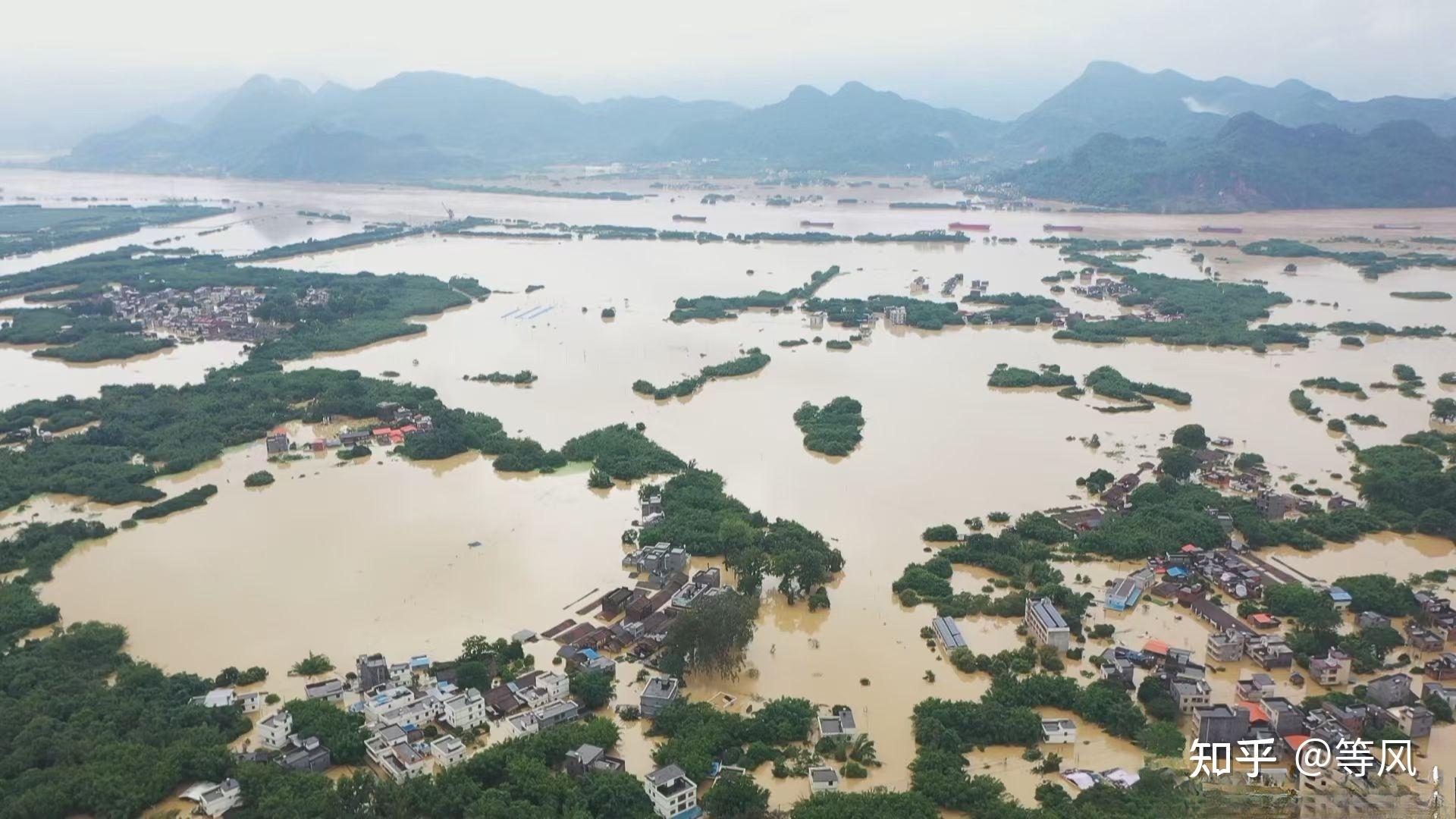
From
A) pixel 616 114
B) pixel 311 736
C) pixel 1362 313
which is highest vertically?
pixel 616 114

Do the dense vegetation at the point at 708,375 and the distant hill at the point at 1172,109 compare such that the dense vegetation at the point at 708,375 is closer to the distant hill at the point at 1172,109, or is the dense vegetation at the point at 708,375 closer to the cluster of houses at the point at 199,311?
the cluster of houses at the point at 199,311

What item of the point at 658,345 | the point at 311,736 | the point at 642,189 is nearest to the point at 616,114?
the point at 642,189

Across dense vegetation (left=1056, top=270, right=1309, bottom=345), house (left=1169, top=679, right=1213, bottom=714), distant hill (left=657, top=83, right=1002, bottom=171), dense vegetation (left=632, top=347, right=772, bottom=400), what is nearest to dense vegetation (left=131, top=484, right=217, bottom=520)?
dense vegetation (left=632, top=347, right=772, bottom=400)

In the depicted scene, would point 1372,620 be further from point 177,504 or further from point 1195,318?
point 1195,318

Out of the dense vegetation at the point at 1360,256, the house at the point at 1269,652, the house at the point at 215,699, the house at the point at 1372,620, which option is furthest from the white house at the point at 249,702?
the dense vegetation at the point at 1360,256

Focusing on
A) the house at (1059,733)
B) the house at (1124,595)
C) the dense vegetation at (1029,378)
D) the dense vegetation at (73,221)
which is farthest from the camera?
the dense vegetation at (73,221)

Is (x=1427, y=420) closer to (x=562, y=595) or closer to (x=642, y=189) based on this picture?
(x=562, y=595)

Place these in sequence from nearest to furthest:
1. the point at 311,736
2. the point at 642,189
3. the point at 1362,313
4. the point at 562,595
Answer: the point at 311,736, the point at 562,595, the point at 1362,313, the point at 642,189
